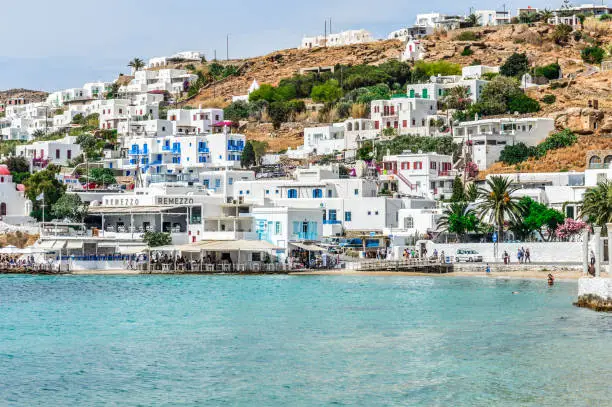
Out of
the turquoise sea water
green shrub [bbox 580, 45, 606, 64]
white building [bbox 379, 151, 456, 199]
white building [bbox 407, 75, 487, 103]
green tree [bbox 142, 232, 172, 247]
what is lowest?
the turquoise sea water

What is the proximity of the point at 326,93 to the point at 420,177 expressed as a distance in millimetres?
49483

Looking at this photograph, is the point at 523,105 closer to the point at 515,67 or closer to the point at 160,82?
the point at 515,67

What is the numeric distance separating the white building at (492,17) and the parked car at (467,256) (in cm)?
9769

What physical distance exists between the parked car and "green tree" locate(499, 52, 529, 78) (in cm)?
6110

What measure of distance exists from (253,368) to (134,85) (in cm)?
13854

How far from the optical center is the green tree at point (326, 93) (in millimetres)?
133250

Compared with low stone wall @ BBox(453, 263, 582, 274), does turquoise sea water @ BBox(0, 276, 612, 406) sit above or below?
below

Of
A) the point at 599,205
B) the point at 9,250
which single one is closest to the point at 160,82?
the point at 9,250

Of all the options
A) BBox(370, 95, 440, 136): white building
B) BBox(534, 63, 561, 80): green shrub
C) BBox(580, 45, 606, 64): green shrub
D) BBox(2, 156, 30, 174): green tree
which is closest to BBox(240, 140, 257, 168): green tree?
BBox(370, 95, 440, 136): white building

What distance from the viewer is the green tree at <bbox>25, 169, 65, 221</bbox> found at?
88.4 m

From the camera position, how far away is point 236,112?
442 feet

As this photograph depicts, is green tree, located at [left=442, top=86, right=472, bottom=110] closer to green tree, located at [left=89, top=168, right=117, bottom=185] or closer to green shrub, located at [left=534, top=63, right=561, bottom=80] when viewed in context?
green shrub, located at [left=534, top=63, right=561, bottom=80]

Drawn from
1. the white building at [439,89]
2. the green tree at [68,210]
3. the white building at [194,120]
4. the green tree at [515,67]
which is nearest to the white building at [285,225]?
the green tree at [68,210]

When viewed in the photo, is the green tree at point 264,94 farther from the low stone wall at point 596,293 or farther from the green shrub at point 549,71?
the low stone wall at point 596,293
